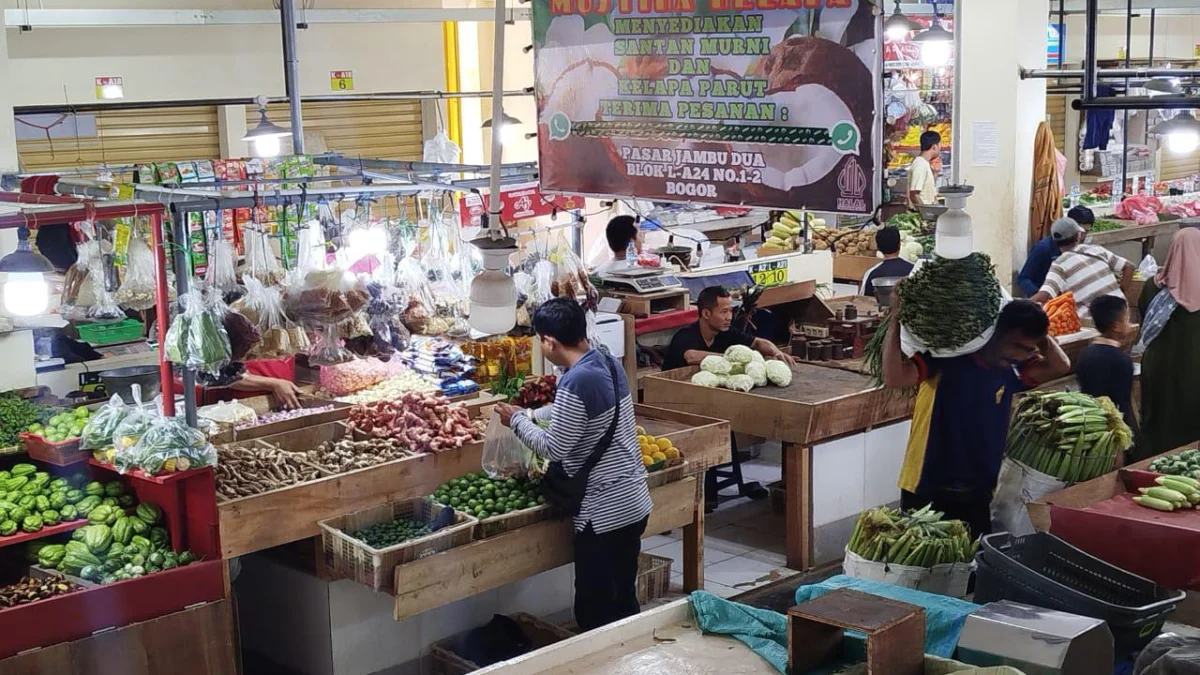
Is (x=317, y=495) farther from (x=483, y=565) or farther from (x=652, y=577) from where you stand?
(x=652, y=577)

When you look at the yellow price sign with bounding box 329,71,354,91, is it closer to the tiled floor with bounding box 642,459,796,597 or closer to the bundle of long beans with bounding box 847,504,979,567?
the tiled floor with bounding box 642,459,796,597

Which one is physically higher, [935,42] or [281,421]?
[935,42]

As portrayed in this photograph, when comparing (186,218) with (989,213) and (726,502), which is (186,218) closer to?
(726,502)

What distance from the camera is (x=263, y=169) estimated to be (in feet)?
24.7

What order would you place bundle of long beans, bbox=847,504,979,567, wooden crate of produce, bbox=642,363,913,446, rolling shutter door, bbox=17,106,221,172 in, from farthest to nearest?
1. rolling shutter door, bbox=17,106,221,172
2. wooden crate of produce, bbox=642,363,913,446
3. bundle of long beans, bbox=847,504,979,567

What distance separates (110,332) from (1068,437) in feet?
19.5

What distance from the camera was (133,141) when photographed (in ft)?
40.6

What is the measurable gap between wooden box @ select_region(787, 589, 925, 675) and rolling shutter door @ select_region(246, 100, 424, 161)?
34.0ft

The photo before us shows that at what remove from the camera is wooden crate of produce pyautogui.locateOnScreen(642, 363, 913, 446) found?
7.61 metres

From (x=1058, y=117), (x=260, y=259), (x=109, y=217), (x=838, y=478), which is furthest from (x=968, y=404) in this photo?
(x=1058, y=117)

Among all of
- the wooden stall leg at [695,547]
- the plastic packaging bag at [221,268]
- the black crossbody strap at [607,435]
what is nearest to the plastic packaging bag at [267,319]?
the plastic packaging bag at [221,268]

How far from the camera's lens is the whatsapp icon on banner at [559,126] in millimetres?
4965

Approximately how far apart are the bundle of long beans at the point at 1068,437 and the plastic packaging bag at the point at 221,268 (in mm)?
3797

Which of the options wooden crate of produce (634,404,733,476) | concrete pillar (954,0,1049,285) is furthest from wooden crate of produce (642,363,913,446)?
concrete pillar (954,0,1049,285)
